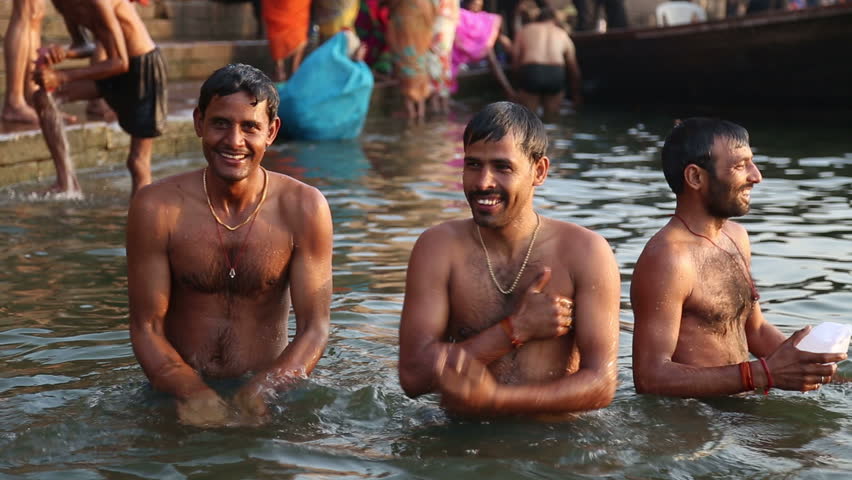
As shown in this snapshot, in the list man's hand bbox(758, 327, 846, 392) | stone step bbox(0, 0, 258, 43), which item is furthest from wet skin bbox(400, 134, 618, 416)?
stone step bbox(0, 0, 258, 43)

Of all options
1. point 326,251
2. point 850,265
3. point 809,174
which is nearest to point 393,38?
point 809,174

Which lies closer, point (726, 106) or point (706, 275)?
point (706, 275)

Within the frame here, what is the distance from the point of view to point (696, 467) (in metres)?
3.54

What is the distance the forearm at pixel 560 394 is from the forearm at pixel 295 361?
724 millimetres

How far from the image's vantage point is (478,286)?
3.79 meters

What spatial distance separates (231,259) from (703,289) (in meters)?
1.58

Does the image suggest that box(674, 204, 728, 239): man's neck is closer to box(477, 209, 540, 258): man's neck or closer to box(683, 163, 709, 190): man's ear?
box(683, 163, 709, 190): man's ear

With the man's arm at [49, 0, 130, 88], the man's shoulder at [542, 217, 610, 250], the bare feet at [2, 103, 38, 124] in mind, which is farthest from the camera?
the bare feet at [2, 103, 38, 124]

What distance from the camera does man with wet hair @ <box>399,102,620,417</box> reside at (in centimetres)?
358

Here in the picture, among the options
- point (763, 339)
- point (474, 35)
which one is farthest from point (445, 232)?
point (474, 35)

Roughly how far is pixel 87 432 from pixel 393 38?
10729 millimetres

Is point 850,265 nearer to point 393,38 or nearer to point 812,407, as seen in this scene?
point 812,407

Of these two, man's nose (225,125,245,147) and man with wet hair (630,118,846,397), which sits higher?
man's nose (225,125,245,147)

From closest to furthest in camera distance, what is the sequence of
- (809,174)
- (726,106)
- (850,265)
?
(850,265) → (809,174) → (726,106)
